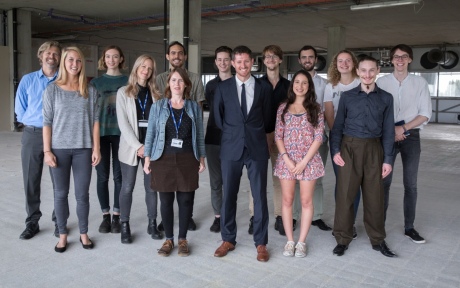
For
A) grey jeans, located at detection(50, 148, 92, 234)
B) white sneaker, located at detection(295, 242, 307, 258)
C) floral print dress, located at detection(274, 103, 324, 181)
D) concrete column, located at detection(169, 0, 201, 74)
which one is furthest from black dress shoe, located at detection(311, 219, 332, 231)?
concrete column, located at detection(169, 0, 201, 74)

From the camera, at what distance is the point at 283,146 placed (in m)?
3.06

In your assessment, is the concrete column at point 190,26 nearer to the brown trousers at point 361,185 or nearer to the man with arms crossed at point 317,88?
the man with arms crossed at point 317,88

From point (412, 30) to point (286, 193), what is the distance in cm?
1274

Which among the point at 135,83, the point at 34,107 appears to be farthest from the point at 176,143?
the point at 34,107

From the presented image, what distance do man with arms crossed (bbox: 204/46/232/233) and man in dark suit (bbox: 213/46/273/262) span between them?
1.37ft

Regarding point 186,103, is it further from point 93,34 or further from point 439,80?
point 439,80

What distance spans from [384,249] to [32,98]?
2.84 m

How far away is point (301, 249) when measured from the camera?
10.1ft

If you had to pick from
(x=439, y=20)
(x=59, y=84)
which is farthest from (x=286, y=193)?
(x=439, y=20)

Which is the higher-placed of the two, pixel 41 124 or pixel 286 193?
pixel 41 124

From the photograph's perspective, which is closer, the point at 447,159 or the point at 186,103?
the point at 186,103

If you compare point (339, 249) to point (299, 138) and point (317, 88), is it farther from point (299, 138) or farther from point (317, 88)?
point (317, 88)

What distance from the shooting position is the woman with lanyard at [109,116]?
3371mm

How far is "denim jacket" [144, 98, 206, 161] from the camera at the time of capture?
2939 mm
